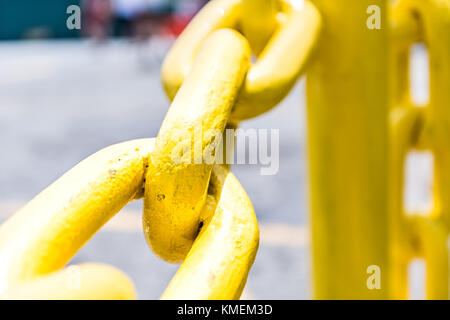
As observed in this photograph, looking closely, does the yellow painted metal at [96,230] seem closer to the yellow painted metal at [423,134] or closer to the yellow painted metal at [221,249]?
the yellow painted metal at [221,249]

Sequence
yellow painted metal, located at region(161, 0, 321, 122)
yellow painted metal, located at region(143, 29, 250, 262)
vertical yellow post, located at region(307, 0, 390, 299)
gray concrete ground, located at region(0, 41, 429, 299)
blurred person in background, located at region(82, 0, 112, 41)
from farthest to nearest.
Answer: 1. blurred person in background, located at region(82, 0, 112, 41)
2. gray concrete ground, located at region(0, 41, 429, 299)
3. vertical yellow post, located at region(307, 0, 390, 299)
4. yellow painted metal, located at region(161, 0, 321, 122)
5. yellow painted metal, located at region(143, 29, 250, 262)

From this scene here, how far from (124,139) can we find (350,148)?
3.05 meters

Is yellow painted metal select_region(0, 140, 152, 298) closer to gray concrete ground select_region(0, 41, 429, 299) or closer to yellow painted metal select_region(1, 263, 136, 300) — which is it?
yellow painted metal select_region(1, 263, 136, 300)

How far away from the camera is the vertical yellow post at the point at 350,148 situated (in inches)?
28.9

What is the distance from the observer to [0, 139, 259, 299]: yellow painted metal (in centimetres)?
37

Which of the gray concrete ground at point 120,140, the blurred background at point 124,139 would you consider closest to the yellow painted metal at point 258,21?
the blurred background at point 124,139

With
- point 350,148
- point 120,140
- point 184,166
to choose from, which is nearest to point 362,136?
point 350,148

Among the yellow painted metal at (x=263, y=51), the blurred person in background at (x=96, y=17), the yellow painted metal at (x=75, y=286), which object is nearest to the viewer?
the yellow painted metal at (x=75, y=286)

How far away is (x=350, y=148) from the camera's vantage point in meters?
0.76

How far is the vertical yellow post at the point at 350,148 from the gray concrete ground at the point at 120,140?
0.65 meters

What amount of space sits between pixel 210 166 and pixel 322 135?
0.33 m

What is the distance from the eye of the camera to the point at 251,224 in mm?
468

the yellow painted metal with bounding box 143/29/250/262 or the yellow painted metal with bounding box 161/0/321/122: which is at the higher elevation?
the yellow painted metal with bounding box 161/0/321/122

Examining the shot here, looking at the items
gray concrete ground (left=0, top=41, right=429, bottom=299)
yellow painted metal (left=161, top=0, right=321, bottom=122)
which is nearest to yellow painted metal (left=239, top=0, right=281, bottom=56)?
yellow painted metal (left=161, top=0, right=321, bottom=122)
